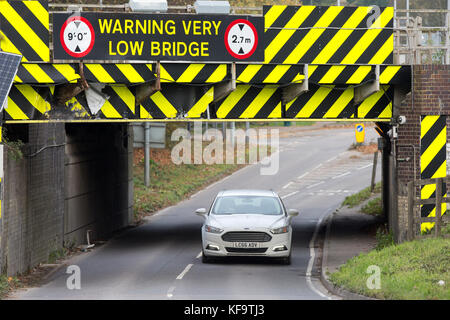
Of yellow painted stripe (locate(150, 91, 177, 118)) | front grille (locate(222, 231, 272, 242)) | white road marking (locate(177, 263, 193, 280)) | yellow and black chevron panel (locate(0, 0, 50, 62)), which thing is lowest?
white road marking (locate(177, 263, 193, 280))

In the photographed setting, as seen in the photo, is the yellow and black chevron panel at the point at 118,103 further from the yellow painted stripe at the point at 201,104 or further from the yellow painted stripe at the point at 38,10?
the yellow painted stripe at the point at 38,10

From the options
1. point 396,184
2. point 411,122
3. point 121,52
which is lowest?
point 396,184

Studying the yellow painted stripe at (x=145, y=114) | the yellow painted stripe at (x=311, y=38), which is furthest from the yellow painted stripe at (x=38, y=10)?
the yellow painted stripe at (x=311, y=38)

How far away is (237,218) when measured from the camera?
64.3 feet

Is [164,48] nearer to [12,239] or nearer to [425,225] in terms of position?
[12,239]

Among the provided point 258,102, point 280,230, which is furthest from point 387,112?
point 280,230

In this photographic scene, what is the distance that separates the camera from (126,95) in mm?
18516

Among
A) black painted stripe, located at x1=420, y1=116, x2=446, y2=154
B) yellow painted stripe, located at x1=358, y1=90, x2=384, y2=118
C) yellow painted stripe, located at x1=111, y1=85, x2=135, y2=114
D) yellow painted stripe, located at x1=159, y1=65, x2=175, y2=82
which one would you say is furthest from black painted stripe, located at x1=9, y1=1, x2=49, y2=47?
black painted stripe, located at x1=420, y1=116, x2=446, y2=154

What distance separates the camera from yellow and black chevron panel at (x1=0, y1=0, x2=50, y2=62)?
17359mm

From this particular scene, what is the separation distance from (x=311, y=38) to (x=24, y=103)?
6.16 meters

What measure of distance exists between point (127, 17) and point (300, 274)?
6363 mm

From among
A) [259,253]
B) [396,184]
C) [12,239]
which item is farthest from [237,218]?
[12,239]

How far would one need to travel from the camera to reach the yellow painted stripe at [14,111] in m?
17.6

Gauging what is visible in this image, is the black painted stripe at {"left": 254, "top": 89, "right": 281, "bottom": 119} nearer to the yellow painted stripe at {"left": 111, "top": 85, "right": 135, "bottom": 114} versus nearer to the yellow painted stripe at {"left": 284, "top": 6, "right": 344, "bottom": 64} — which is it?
the yellow painted stripe at {"left": 284, "top": 6, "right": 344, "bottom": 64}
